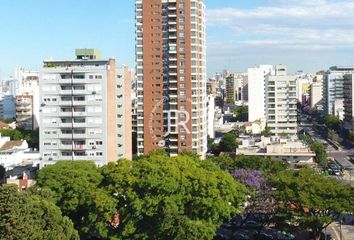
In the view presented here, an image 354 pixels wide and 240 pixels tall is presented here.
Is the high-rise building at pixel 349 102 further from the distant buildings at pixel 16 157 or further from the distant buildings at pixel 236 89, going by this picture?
the distant buildings at pixel 236 89

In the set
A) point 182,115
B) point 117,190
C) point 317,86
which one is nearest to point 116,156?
point 182,115

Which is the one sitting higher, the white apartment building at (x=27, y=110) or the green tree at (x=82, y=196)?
the white apartment building at (x=27, y=110)

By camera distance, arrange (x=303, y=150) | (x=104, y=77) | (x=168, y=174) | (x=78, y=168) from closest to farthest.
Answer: (x=168, y=174) < (x=78, y=168) < (x=104, y=77) < (x=303, y=150)

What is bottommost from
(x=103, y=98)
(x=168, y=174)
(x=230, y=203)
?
(x=230, y=203)

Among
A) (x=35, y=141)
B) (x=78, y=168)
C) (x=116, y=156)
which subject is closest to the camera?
(x=78, y=168)

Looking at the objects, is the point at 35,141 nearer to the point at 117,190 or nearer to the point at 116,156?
the point at 116,156

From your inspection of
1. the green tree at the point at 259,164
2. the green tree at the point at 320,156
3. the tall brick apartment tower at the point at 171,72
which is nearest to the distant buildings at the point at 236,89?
the green tree at the point at 320,156
